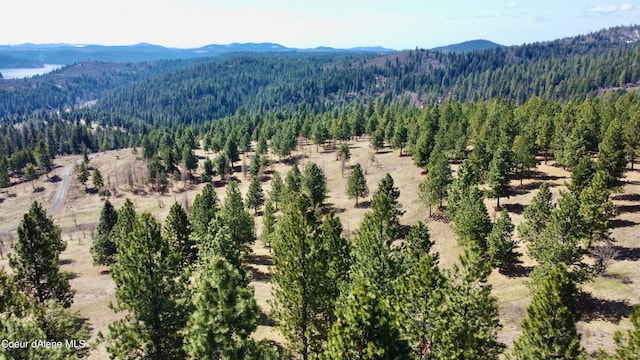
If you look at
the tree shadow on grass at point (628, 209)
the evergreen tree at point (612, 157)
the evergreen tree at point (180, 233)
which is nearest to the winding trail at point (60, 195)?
the evergreen tree at point (180, 233)

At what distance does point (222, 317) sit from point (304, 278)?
34.0 feet

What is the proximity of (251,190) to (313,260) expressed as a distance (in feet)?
206

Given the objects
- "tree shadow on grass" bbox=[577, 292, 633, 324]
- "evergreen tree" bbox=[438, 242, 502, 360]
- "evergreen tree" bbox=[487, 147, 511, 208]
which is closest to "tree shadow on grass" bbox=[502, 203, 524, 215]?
"evergreen tree" bbox=[487, 147, 511, 208]

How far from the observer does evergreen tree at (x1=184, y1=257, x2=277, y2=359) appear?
21.1 m

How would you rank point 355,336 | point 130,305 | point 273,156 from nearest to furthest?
point 355,336
point 130,305
point 273,156

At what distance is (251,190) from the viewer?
9125 centimetres

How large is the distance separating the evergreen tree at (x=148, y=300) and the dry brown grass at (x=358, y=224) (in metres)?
7.70

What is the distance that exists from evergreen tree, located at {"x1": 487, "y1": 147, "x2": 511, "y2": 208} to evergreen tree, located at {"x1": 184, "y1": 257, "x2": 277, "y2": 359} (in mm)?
58821

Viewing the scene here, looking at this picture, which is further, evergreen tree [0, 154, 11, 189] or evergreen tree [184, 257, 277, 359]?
evergreen tree [0, 154, 11, 189]

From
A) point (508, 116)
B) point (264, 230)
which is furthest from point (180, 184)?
point (508, 116)

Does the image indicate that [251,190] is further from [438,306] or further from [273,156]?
[438,306]

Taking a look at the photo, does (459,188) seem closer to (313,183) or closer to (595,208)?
(595,208)

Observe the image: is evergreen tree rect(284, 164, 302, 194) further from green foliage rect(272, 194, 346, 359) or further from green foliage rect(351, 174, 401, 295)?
green foliage rect(351, 174, 401, 295)

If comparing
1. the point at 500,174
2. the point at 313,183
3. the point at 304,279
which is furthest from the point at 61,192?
the point at 304,279
